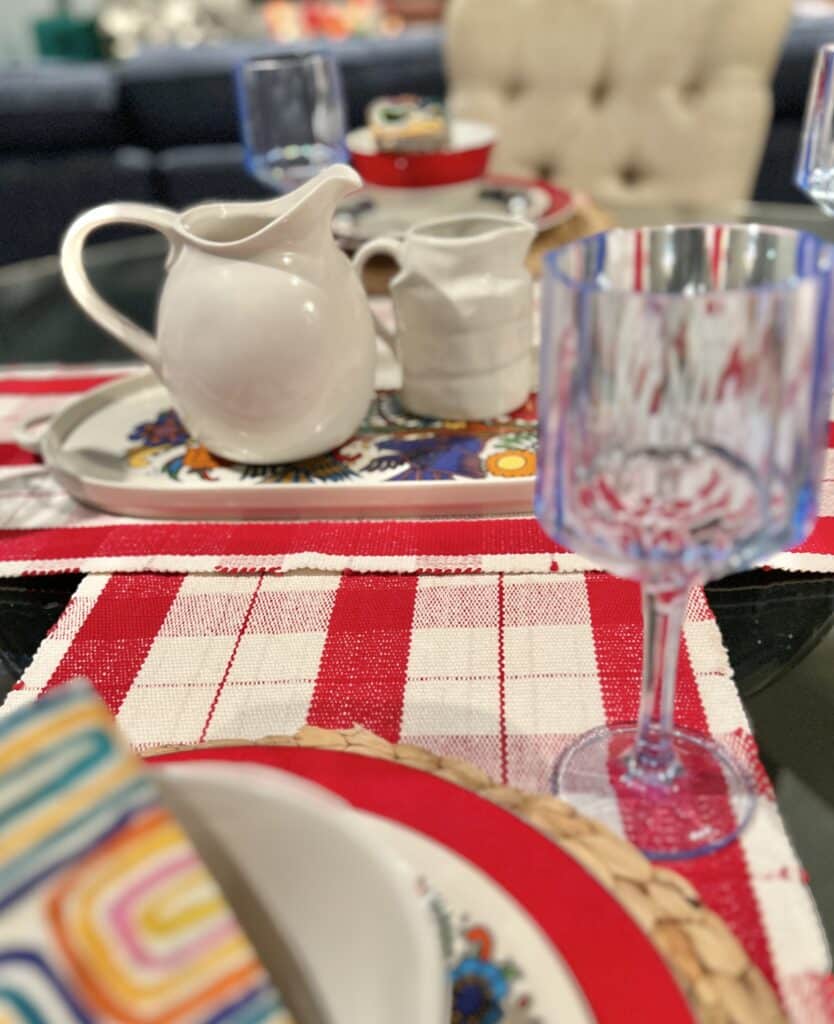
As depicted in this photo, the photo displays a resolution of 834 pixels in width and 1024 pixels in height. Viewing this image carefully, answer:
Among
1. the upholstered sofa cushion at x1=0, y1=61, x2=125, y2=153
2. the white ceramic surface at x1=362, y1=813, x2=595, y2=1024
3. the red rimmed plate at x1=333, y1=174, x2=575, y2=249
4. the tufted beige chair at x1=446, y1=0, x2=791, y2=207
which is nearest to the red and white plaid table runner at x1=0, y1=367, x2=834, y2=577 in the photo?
the white ceramic surface at x1=362, y1=813, x2=595, y2=1024

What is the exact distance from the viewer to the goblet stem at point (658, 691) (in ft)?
1.13

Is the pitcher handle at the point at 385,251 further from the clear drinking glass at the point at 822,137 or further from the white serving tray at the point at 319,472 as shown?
the clear drinking glass at the point at 822,137

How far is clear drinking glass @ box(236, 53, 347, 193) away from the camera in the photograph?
3.05 feet

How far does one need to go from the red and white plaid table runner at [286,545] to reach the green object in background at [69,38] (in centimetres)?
353

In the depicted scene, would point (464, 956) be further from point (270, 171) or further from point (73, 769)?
point (270, 171)

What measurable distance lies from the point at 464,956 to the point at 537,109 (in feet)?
4.58

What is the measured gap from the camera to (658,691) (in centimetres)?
36

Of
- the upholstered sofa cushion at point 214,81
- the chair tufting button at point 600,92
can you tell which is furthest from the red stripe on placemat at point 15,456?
the upholstered sofa cushion at point 214,81

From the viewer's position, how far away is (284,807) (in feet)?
0.74

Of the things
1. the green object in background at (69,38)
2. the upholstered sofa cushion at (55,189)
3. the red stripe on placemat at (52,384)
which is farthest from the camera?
the green object in background at (69,38)

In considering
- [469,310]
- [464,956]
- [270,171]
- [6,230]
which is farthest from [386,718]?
[6,230]

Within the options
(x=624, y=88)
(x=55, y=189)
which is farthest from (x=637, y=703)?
(x=55, y=189)

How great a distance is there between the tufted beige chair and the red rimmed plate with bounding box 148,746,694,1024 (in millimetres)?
1186

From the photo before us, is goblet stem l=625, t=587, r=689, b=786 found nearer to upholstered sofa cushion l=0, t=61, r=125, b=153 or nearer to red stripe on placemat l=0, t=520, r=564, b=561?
Answer: red stripe on placemat l=0, t=520, r=564, b=561
